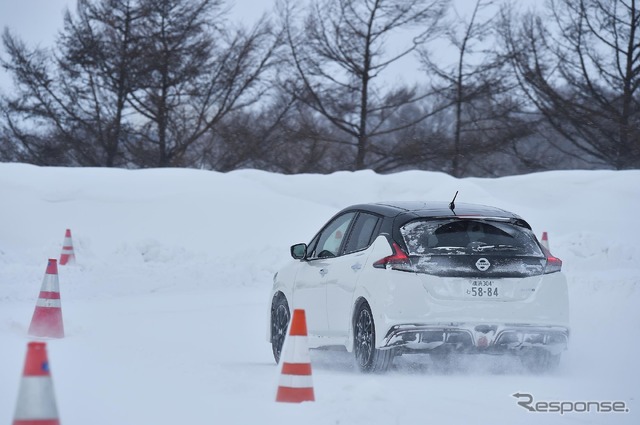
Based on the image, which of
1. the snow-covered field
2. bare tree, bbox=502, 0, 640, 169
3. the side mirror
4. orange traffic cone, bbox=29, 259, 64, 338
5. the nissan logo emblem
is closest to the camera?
the snow-covered field

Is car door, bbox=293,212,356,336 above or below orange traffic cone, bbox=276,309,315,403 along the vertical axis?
above

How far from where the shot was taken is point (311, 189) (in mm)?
25562

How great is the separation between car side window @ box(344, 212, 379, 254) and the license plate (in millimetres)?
1126

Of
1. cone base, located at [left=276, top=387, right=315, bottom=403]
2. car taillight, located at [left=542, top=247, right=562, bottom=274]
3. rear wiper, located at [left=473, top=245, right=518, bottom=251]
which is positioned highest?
rear wiper, located at [left=473, top=245, right=518, bottom=251]

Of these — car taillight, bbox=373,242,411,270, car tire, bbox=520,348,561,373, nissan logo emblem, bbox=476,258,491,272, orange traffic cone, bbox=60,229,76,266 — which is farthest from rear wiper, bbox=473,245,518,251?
orange traffic cone, bbox=60,229,76,266

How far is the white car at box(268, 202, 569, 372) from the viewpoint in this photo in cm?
812

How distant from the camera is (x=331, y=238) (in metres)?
10.4

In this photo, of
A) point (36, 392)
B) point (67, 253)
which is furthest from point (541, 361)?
point (67, 253)

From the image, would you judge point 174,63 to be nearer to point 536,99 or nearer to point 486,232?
point 536,99

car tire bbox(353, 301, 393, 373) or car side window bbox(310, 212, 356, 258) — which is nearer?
car tire bbox(353, 301, 393, 373)

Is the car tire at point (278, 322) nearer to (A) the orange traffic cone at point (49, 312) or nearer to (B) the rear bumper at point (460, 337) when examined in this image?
(B) the rear bumper at point (460, 337)

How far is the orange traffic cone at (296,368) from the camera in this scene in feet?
21.7

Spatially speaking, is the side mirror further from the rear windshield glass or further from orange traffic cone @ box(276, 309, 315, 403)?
orange traffic cone @ box(276, 309, 315, 403)

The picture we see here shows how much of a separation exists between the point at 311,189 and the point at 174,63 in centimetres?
1152
